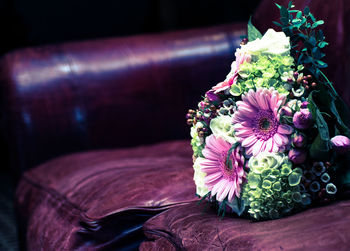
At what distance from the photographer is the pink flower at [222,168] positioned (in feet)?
3.14

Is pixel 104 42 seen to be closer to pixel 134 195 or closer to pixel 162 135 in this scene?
pixel 162 135

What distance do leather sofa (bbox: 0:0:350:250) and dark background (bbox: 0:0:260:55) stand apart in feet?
5.07

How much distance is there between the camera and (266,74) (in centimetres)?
96

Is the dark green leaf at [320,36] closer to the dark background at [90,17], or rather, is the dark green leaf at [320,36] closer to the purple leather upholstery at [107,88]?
the purple leather upholstery at [107,88]

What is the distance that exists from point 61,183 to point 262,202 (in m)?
0.83

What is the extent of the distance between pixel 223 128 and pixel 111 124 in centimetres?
108

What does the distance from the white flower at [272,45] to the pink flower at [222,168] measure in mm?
172

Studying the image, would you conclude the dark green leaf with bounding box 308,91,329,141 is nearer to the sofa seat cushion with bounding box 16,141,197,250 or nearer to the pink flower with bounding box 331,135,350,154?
the pink flower with bounding box 331,135,350,154

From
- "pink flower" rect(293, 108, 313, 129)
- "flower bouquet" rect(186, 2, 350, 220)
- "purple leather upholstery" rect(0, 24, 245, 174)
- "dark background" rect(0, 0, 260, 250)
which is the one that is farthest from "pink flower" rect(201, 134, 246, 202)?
"dark background" rect(0, 0, 260, 250)

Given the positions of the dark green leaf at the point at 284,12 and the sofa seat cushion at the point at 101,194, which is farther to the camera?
the sofa seat cushion at the point at 101,194

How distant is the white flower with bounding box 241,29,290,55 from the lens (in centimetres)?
99

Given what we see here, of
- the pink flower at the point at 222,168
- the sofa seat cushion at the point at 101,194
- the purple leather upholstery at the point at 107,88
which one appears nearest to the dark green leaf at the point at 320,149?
the pink flower at the point at 222,168

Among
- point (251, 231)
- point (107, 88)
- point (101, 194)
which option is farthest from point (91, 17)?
point (251, 231)

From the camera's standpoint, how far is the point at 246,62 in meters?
1.01
